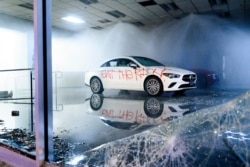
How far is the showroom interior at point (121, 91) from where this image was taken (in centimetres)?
113

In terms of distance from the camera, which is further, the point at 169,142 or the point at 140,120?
the point at 140,120

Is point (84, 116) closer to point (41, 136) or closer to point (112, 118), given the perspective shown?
point (112, 118)

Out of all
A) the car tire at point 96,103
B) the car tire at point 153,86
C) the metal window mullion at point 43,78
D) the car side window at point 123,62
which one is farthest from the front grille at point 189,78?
the metal window mullion at point 43,78

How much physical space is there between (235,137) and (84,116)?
2.05 meters

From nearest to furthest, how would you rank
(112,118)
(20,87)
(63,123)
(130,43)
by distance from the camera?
1. (63,123)
2. (112,118)
3. (20,87)
4. (130,43)

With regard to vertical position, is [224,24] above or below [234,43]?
above

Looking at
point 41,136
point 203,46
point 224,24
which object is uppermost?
point 224,24

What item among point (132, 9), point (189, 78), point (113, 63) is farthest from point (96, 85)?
point (132, 9)

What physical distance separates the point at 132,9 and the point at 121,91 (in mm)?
2811

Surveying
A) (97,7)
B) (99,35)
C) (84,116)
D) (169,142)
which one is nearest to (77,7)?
(97,7)

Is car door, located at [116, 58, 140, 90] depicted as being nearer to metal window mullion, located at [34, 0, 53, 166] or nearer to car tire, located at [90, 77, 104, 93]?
car tire, located at [90, 77, 104, 93]

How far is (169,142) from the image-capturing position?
4.52 feet

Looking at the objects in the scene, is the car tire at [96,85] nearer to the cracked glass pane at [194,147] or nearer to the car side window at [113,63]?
the car side window at [113,63]

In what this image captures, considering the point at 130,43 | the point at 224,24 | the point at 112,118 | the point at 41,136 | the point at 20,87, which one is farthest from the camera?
the point at 130,43
